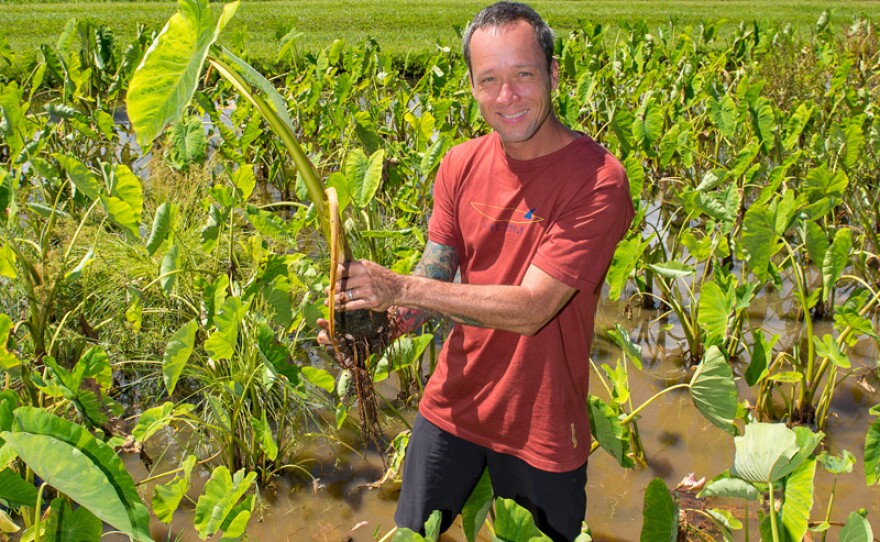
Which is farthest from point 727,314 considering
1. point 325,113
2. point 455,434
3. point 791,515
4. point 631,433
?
point 325,113

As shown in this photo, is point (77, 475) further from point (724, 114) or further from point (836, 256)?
point (724, 114)

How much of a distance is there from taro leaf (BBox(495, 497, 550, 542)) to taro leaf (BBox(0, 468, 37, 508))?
2.27 feet

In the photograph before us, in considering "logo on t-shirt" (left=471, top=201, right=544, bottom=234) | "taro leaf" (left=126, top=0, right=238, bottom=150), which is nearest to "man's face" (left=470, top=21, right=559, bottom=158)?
"logo on t-shirt" (left=471, top=201, right=544, bottom=234)

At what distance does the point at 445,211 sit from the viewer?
143 cm

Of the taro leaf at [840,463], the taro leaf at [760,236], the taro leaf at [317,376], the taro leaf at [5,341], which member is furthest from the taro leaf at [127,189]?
the taro leaf at [840,463]

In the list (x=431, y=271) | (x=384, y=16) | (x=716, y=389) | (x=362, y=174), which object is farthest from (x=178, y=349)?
(x=384, y=16)

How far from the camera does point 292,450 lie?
7.10 feet

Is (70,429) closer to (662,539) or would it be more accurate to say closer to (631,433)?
(662,539)

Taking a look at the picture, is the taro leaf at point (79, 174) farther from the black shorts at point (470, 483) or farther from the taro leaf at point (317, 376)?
the black shorts at point (470, 483)

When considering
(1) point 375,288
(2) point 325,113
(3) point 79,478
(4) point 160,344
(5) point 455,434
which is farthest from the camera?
(2) point 325,113

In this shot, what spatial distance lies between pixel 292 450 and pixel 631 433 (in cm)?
89

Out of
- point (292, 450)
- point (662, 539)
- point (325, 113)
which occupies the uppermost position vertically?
point (325, 113)

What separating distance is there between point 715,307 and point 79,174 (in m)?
1.57

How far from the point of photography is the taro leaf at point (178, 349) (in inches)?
61.7
